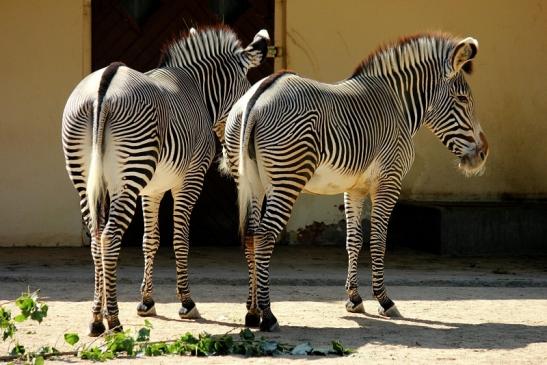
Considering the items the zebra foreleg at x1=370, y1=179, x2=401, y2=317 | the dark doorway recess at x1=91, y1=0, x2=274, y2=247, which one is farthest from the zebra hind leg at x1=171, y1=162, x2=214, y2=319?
the dark doorway recess at x1=91, y1=0, x2=274, y2=247

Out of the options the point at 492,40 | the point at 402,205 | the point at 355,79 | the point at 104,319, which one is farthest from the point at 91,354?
A: the point at 492,40

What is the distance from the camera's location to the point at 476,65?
13.1m

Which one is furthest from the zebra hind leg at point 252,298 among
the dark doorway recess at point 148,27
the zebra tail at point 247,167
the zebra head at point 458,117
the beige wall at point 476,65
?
the beige wall at point 476,65

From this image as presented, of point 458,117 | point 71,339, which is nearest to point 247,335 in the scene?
point 71,339

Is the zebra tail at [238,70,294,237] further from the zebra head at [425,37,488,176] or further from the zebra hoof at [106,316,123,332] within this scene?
the zebra head at [425,37,488,176]

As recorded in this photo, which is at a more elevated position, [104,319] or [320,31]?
[320,31]

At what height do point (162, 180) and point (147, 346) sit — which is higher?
point (162, 180)

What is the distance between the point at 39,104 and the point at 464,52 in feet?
18.3

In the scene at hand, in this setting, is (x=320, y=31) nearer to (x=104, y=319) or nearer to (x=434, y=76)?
(x=434, y=76)

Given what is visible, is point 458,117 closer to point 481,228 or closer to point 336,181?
point 336,181

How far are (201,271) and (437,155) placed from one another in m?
3.79

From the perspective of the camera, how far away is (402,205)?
12773 mm

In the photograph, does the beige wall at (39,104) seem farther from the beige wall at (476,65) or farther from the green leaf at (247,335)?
the green leaf at (247,335)

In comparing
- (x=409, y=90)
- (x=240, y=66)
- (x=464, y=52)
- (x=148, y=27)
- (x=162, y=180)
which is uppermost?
(x=148, y=27)
